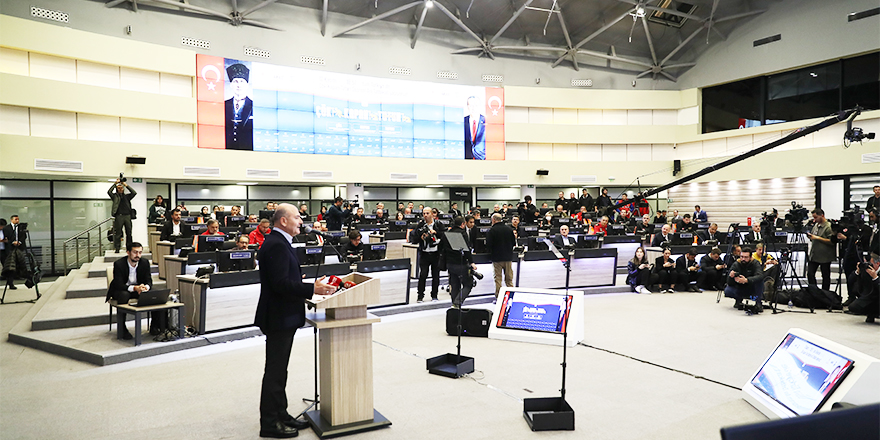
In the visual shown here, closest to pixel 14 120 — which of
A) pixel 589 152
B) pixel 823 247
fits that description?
pixel 823 247

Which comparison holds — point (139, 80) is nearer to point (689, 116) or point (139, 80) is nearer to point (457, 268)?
point (457, 268)

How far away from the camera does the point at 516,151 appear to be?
2336cm

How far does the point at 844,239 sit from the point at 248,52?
1768 centimetres

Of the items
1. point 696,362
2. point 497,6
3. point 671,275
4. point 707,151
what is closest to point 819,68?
point 707,151

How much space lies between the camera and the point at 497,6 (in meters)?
21.3

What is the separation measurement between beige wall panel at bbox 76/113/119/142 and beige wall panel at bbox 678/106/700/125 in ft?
73.6

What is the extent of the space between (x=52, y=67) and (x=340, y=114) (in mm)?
8747

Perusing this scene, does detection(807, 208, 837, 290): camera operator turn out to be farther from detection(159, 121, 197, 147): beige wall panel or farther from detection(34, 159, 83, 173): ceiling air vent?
detection(34, 159, 83, 173): ceiling air vent

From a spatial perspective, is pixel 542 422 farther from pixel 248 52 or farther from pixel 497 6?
pixel 497 6

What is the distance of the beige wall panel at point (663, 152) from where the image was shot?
2453cm

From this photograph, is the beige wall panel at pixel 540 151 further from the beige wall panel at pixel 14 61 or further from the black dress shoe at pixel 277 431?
the black dress shoe at pixel 277 431

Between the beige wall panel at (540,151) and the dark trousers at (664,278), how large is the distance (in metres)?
12.8

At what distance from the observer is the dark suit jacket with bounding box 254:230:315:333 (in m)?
3.72

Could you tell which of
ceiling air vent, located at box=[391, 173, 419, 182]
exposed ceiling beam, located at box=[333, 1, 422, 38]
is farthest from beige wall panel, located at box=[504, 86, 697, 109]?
exposed ceiling beam, located at box=[333, 1, 422, 38]
